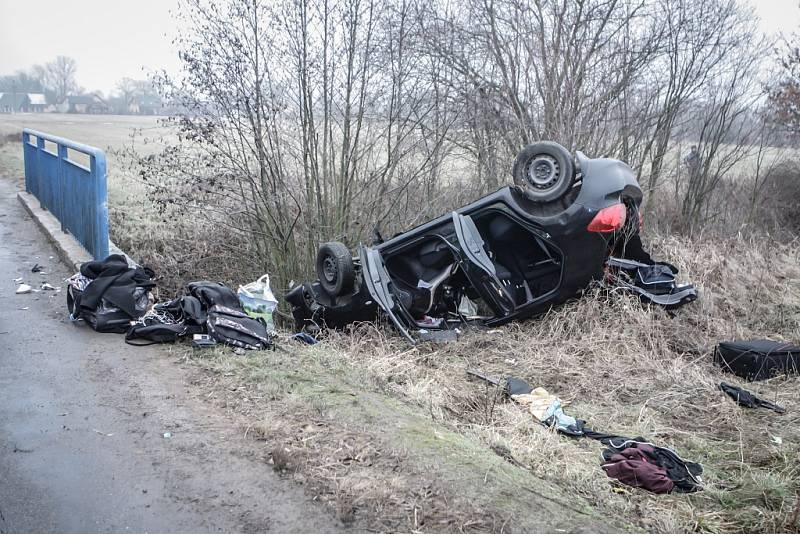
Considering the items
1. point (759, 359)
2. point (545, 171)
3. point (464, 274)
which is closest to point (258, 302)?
point (464, 274)

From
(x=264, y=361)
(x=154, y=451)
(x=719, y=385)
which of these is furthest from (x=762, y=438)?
(x=154, y=451)

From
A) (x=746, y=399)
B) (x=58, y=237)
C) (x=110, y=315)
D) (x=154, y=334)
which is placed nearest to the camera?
(x=746, y=399)

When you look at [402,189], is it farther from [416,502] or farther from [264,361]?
[416,502]

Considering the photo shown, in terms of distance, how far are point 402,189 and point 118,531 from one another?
787cm

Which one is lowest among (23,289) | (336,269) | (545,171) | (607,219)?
(23,289)

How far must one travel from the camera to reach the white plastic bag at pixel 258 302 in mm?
6789

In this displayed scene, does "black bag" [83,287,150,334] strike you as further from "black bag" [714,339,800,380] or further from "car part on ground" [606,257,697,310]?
"black bag" [714,339,800,380]

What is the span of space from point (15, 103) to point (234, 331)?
73.7 meters

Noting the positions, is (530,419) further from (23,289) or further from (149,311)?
(23,289)

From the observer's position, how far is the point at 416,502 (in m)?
3.38

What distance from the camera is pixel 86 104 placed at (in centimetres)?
7744

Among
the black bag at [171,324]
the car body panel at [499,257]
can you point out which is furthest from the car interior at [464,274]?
the black bag at [171,324]

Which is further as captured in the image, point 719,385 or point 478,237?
point 478,237

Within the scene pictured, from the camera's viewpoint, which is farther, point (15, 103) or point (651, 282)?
point (15, 103)
